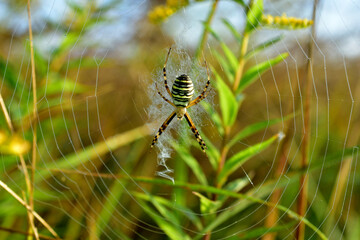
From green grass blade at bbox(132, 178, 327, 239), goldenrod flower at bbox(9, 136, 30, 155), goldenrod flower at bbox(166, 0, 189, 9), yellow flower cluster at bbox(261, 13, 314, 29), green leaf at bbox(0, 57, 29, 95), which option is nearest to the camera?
green grass blade at bbox(132, 178, 327, 239)

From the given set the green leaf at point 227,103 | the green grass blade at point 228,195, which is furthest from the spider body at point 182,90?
the green grass blade at point 228,195

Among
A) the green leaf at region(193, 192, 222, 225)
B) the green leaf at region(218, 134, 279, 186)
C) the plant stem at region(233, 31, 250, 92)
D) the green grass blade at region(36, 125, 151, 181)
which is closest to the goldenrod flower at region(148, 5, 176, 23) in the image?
the plant stem at region(233, 31, 250, 92)

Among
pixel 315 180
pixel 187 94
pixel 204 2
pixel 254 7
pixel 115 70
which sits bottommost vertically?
pixel 315 180

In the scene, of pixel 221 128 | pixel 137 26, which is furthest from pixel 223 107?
pixel 137 26

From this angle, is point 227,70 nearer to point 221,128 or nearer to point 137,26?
point 221,128

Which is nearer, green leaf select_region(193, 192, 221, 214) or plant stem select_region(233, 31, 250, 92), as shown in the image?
green leaf select_region(193, 192, 221, 214)

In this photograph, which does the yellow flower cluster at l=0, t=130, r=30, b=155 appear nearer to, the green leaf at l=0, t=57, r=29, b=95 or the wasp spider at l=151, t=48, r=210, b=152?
the green leaf at l=0, t=57, r=29, b=95
